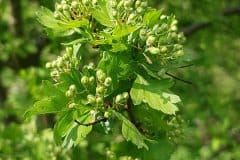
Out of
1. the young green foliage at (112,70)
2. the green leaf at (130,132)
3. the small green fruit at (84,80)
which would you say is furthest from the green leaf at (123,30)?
the green leaf at (130,132)

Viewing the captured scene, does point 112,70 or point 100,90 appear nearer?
point 100,90

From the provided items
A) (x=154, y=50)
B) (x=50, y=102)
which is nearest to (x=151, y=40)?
(x=154, y=50)

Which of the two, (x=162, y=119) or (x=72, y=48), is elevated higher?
(x=72, y=48)

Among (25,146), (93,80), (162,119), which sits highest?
(93,80)

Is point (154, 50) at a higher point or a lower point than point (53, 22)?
lower

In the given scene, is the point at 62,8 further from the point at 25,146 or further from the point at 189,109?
the point at 189,109

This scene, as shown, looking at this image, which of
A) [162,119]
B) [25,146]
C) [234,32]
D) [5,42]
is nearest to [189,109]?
[234,32]

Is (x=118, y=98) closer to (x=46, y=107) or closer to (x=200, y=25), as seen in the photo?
(x=46, y=107)
